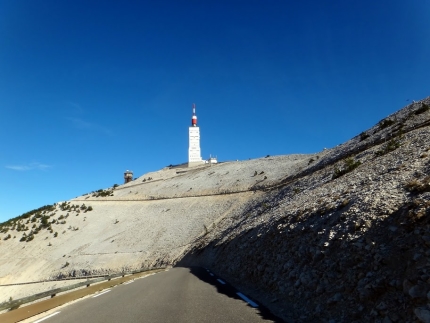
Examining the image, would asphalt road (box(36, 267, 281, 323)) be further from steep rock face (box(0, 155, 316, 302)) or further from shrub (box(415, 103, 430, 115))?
shrub (box(415, 103, 430, 115))

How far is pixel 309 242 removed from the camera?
40.8ft

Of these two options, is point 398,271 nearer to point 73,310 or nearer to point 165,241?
point 73,310

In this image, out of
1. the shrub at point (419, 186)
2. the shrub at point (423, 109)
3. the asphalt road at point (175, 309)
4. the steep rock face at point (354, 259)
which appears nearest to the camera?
the steep rock face at point (354, 259)

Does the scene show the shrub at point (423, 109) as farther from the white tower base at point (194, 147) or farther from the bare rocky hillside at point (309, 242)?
the white tower base at point (194, 147)

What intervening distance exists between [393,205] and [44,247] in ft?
192

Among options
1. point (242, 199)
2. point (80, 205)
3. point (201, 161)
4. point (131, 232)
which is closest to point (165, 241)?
point (131, 232)

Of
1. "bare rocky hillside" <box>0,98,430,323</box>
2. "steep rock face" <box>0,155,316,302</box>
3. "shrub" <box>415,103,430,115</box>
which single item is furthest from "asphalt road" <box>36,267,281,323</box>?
"shrub" <box>415,103,430,115</box>

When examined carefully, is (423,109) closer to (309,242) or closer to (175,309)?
(309,242)

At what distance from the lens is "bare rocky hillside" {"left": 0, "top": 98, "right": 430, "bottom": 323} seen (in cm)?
776

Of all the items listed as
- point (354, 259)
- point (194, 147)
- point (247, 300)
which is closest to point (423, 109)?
point (354, 259)

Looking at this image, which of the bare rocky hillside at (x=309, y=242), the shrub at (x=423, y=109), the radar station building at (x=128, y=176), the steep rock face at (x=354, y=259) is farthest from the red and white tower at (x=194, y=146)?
the steep rock face at (x=354, y=259)

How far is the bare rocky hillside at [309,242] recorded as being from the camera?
7758mm

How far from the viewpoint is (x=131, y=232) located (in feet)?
183

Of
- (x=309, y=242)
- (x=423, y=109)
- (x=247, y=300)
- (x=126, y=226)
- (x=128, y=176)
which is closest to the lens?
(x=247, y=300)
